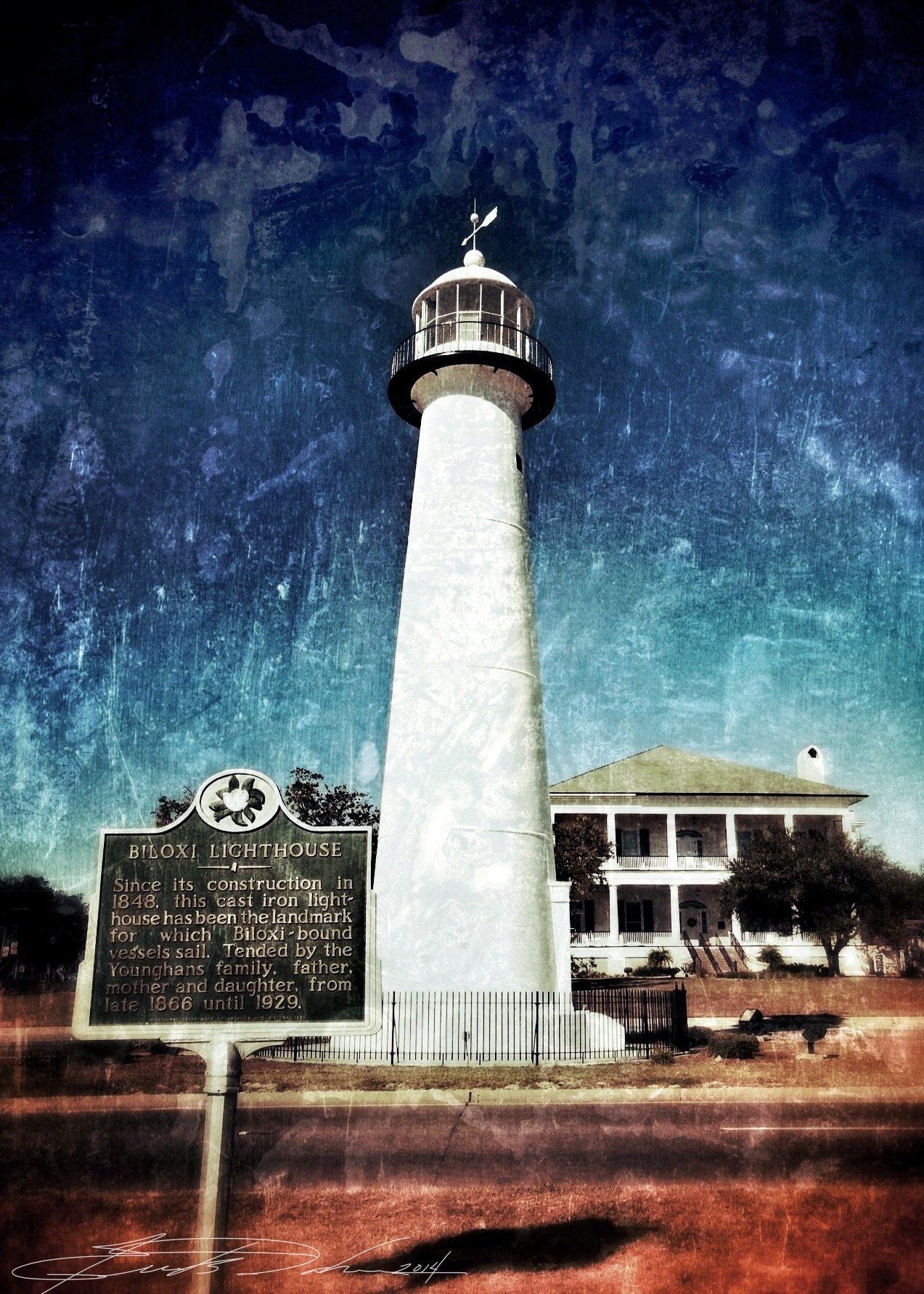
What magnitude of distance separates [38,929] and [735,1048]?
1785cm

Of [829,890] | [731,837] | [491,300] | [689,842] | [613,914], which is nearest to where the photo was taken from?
[491,300]

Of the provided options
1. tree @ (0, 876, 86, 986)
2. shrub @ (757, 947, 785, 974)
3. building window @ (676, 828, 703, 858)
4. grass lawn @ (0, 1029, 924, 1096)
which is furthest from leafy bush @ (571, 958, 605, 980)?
grass lawn @ (0, 1029, 924, 1096)

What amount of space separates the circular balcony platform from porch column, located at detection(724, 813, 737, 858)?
87.2 ft

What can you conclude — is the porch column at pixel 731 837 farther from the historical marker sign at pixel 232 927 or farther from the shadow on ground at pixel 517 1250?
the historical marker sign at pixel 232 927

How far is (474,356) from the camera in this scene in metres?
19.0

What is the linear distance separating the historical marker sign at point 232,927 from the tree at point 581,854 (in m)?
27.6

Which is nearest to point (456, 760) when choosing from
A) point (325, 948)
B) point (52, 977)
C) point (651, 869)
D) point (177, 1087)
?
point (177, 1087)

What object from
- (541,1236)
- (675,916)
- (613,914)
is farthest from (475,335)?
(675,916)

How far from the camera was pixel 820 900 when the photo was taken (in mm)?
30484

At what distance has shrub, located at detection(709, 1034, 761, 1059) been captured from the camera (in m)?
17.3

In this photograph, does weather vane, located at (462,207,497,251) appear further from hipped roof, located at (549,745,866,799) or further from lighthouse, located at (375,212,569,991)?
hipped roof, located at (549,745,866,799)

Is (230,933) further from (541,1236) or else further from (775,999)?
(775,999)

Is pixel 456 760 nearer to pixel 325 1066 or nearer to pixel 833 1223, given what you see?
pixel 325 1066

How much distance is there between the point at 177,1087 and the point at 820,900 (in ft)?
73.5
